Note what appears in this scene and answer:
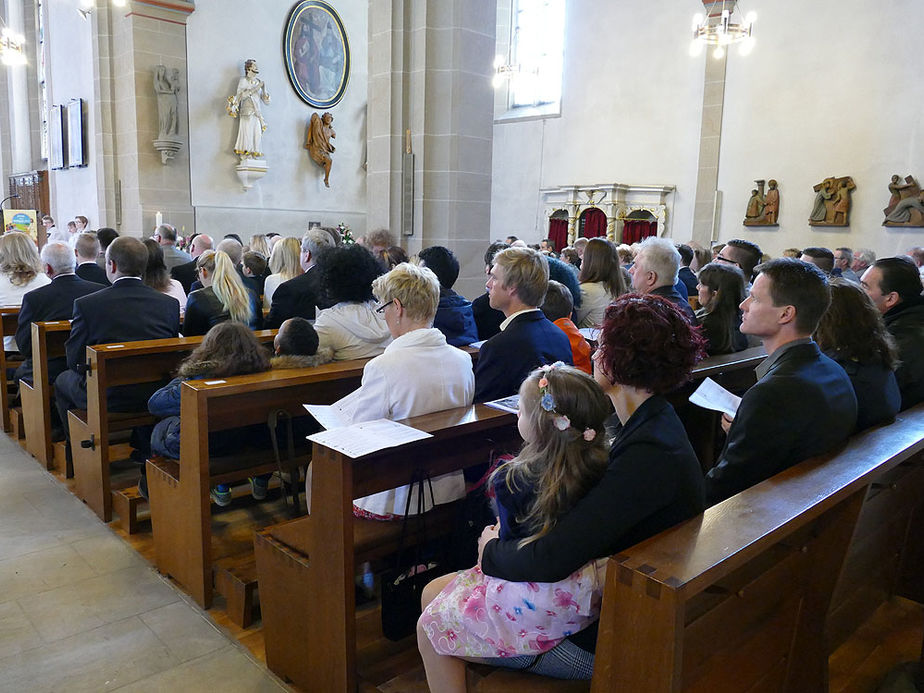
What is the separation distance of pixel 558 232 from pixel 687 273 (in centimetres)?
844

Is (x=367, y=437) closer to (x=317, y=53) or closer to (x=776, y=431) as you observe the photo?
(x=776, y=431)

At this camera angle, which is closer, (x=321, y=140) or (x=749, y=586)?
(x=749, y=586)

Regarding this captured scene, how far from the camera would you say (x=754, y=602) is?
5.83 ft

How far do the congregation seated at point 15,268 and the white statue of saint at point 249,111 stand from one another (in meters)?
7.47

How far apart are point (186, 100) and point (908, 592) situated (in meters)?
11.9

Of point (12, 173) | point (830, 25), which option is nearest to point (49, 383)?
point (830, 25)

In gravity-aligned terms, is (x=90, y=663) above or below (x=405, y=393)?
below

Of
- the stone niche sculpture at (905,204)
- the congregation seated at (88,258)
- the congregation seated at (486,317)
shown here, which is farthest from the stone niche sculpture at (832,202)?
the congregation seated at (88,258)

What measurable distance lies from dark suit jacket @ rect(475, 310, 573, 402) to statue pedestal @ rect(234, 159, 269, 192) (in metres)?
10.7

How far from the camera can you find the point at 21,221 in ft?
38.7

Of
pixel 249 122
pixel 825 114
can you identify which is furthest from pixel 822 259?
pixel 249 122

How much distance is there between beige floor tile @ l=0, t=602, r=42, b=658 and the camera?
266 centimetres

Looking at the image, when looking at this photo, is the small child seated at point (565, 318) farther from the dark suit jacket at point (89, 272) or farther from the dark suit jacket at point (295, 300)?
the dark suit jacket at point (89, 272)

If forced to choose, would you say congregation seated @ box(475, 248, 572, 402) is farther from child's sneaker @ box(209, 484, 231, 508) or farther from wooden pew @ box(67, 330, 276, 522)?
wooden pew @ box(67, 330, 276, 522)
